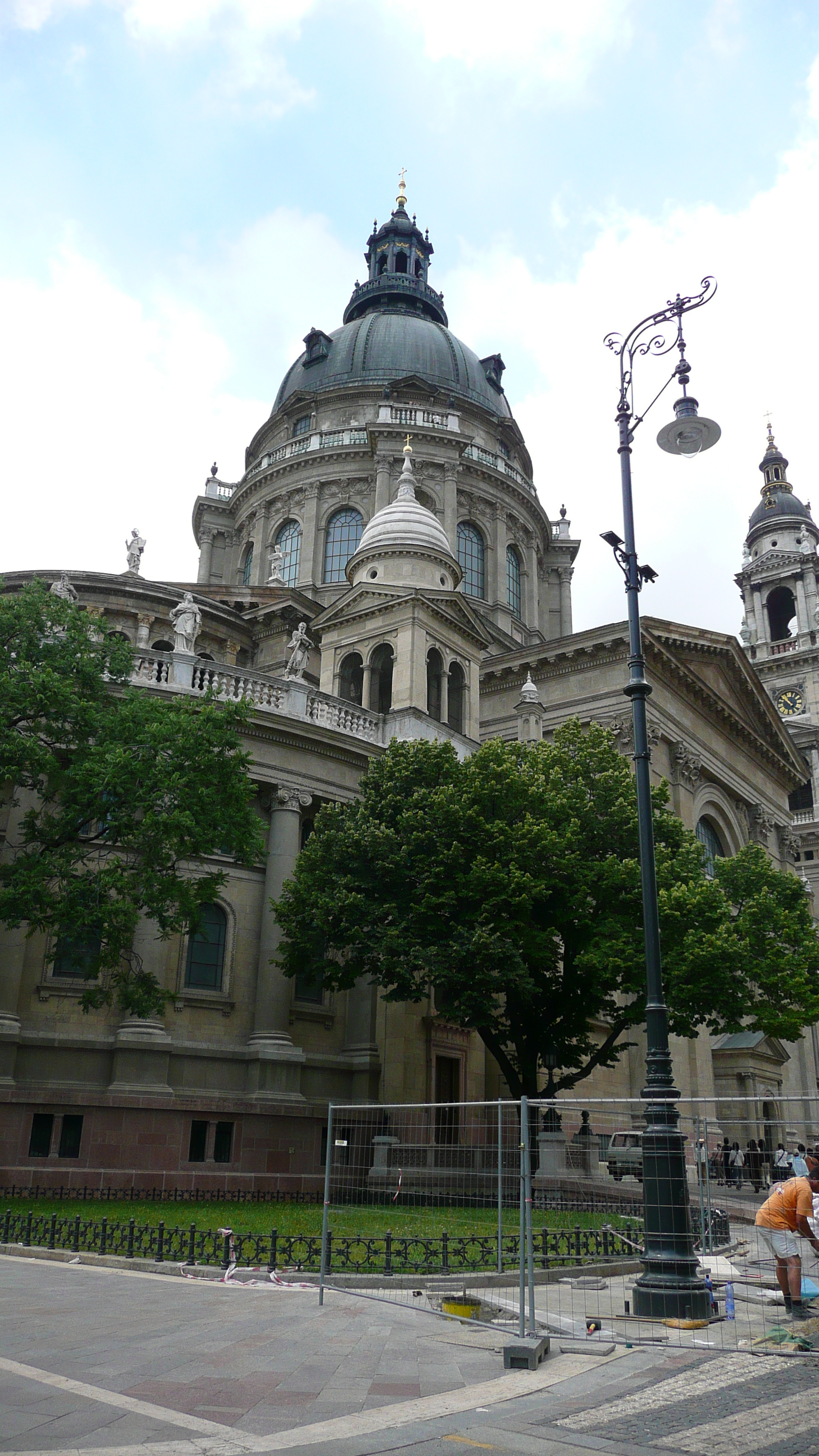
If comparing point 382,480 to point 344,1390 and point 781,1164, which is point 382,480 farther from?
point 344,1390

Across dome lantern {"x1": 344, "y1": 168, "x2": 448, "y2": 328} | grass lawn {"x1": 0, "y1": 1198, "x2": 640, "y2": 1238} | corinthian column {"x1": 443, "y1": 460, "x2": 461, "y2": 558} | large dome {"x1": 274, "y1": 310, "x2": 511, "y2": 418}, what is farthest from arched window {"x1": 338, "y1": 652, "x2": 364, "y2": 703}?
dome lantern {"x1": 344, "y1": 168, "x2": 448, "y2": 328}

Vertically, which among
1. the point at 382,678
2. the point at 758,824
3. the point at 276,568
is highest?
the point at 276,568

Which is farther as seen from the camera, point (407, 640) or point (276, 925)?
point (407, 640)

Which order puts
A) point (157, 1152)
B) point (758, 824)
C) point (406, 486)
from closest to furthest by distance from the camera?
point (157, 1152)
point (406, 486)
point (758, 824)

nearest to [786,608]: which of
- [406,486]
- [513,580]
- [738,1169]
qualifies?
[513,580]

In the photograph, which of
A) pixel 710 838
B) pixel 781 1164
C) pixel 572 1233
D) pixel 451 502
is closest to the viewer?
pixel 572 1233

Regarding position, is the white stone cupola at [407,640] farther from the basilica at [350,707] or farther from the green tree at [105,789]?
the green tree at [105,789]

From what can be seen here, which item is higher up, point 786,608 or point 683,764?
point 786,608

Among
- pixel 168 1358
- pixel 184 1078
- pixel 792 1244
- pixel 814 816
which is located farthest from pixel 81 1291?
pixel 814 816

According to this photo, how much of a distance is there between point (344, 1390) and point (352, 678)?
29.8 metres

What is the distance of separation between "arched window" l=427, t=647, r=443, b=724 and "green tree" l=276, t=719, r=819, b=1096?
683cm

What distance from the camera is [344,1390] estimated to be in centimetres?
803

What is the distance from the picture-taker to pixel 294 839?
2905 cm

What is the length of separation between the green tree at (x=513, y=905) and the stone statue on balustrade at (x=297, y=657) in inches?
159
